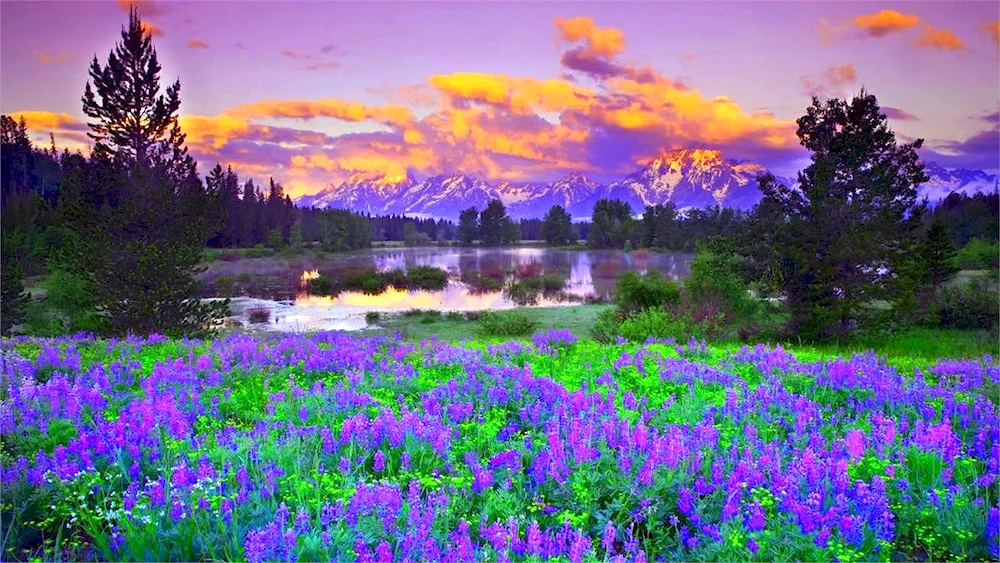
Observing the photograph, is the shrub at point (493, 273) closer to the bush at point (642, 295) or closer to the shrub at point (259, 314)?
the shrub at point (259, 314)

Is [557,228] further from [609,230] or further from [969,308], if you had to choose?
[969,308]

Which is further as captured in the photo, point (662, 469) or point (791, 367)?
point (791, 367)

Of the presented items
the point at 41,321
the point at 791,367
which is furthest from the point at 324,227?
the point at 791,367

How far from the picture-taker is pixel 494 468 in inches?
169

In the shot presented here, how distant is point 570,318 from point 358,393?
2589cm

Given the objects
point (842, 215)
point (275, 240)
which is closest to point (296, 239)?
point (275, 240)

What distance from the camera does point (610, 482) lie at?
154 inches

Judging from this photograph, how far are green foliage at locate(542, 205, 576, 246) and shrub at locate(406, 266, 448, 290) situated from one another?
7338 cm

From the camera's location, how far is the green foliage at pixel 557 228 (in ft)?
425

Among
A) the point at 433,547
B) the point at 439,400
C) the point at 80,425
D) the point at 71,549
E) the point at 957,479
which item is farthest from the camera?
the point at 439,400

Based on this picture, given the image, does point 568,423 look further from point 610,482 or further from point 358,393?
point 358,393

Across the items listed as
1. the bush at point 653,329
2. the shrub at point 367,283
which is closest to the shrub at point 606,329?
the bush at point 653,329

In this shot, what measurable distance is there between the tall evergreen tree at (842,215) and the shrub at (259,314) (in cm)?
2421

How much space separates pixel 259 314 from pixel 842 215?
28.0 metres
